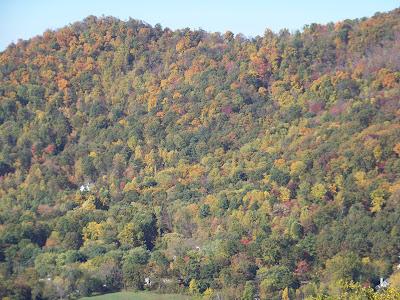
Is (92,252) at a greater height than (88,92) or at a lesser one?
lesser

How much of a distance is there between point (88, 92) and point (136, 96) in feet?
10.7

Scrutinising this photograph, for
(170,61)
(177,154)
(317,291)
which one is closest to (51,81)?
(170,61)

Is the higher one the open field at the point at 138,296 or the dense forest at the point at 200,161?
the dense forest at the point at 200,161

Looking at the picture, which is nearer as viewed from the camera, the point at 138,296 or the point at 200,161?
the point at 138,296

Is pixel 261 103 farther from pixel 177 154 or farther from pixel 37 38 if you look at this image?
pixel 37 38

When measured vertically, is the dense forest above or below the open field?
above

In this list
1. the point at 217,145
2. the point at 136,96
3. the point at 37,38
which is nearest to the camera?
the point at 217,145

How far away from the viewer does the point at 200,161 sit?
56.6 metres

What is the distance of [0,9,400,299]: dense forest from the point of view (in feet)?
137

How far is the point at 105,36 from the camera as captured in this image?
227 ft

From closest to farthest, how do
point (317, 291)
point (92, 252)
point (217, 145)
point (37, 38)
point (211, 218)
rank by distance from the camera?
point (317, 291)
point (92, 252)
point (211, 218)
point (217, 145)
point (37, 38)

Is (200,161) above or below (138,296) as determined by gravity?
above

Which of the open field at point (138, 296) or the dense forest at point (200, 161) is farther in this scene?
the dense forest at point (200, 161)

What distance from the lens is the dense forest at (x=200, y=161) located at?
4162cm
